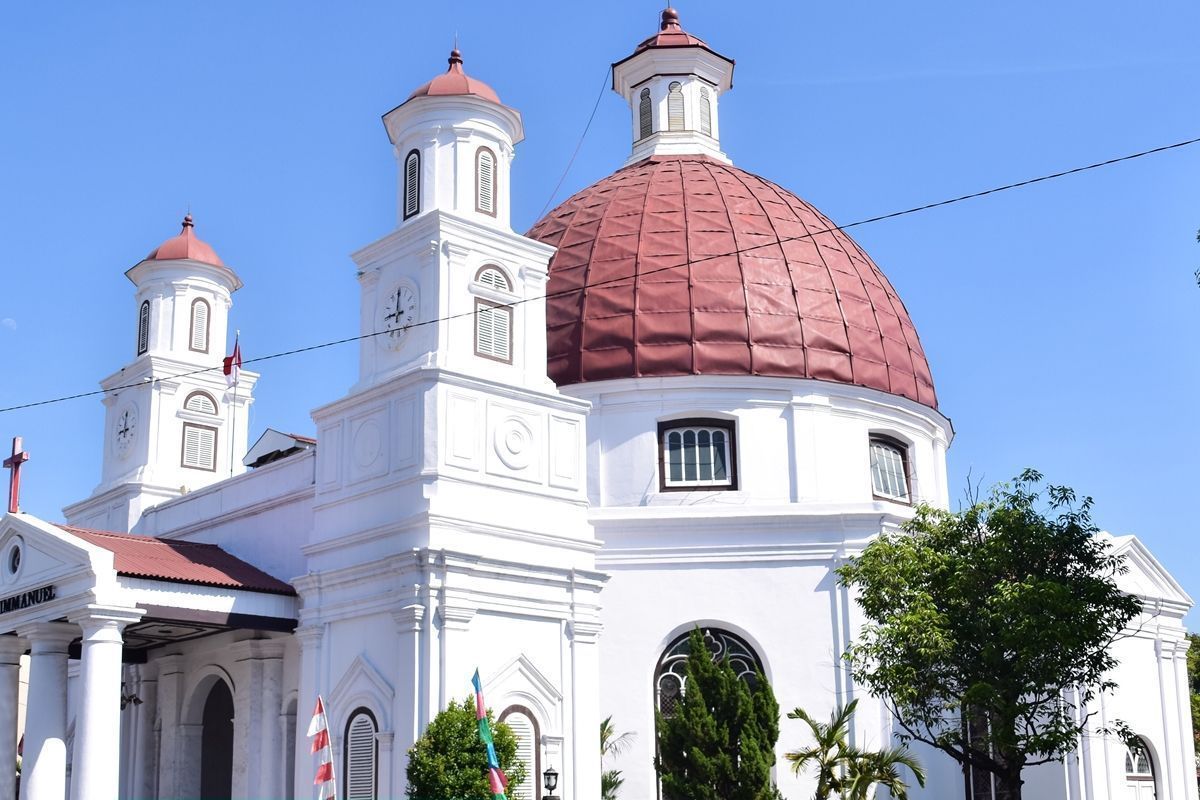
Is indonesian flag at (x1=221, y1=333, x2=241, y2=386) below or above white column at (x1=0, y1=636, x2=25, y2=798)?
above

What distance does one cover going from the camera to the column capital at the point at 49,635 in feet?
85.9

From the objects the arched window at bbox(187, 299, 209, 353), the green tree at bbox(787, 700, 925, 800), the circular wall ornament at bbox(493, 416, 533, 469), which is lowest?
the green tree at bbox(787, 700, 925, 800)

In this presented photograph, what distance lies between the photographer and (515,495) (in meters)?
25.8

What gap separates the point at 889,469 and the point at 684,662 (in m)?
6.81

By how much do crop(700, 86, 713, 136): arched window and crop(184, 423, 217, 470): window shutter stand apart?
1510 cm

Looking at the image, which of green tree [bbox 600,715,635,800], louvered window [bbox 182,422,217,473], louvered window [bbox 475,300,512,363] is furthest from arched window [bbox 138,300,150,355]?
green tree [bbox 600,715,635,800]

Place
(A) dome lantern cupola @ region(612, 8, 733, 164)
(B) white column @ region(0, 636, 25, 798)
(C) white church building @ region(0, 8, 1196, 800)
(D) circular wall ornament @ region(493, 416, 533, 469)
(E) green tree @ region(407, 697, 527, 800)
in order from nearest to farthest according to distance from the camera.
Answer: (E) green tree @ region(407, 697, 527, 800), (C) white church building @ region(0, 8, 1196, 800), (D) circular wall ornament @ region(493, 416, 533, 469), (B) white column @ region(0, 636, 25, 798), (A) dome lantern cupola @ region(612, 8, 733, 164)

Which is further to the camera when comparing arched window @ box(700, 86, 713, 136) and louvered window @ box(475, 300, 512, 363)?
arched window @ box(700, 86, 713, 136)

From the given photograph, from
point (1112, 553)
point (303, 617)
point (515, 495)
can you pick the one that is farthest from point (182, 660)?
point (1112, 553)

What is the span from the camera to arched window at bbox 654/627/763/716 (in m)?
28.9

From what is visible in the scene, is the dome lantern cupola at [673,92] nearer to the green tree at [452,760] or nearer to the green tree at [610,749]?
the green tree at [610,749]

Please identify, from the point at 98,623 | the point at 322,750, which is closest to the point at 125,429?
the point at 98,623

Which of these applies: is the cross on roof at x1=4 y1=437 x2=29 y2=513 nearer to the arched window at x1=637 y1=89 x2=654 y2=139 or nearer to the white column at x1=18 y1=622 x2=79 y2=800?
the white column at x1=18 y1=622 x2=79 y2=800

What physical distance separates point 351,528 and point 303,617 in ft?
6.16
